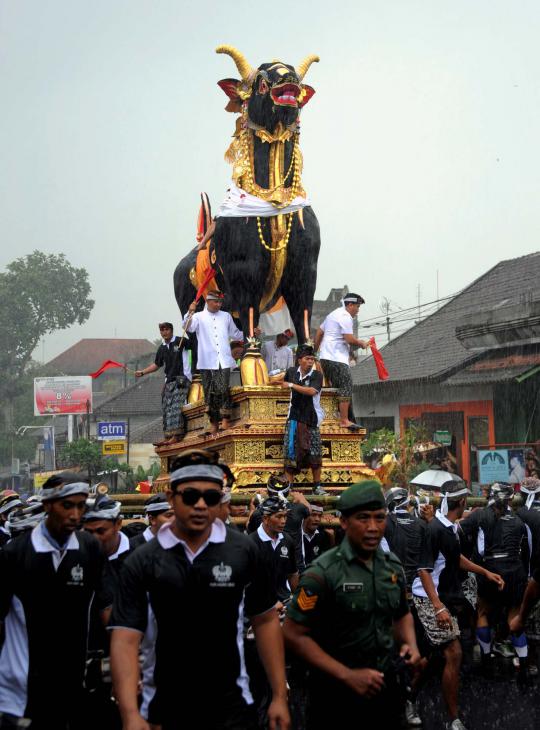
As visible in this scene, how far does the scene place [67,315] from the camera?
74000mm

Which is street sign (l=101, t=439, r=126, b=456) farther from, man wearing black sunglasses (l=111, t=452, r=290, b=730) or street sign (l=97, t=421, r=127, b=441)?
man wearing black sunglasses (l=111, t=452, r=290, b=730)

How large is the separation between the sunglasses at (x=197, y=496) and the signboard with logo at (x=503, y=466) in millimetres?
14311

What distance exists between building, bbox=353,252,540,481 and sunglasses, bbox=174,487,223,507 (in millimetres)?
14755

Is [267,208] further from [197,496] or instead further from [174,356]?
[197,496]

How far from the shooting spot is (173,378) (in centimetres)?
1487

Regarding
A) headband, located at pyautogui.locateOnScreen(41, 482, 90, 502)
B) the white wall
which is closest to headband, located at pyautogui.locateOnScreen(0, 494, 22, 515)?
headband, located at pyautogui.locateOnScreen(41, 482, 90, 502)

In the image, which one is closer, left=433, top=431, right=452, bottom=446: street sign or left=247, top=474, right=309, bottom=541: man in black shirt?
left=247, top=474, right=309, bottom=541: man in black shirt

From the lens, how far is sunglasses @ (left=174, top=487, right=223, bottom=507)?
454cm

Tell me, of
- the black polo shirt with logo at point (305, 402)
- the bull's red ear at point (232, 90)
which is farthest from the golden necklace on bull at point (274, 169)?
the black polo shirt with logo at point (305, 402)

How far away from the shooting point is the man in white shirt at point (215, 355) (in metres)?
12.5

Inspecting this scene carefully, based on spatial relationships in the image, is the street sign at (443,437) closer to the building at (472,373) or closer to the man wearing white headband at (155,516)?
the building at (472,373)

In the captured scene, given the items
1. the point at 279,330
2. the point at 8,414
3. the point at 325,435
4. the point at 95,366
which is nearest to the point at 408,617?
the point at 325,435

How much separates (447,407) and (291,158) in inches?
588

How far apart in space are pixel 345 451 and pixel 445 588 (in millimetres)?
3828
